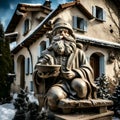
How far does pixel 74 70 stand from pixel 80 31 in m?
9.80

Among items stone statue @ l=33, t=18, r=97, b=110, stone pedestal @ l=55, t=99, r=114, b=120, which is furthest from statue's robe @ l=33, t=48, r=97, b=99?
stone pedestal @ l=55, t=99, r=114, b=120

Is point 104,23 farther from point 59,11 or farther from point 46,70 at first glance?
point 46,70

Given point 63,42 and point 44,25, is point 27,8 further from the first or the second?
point 63,42

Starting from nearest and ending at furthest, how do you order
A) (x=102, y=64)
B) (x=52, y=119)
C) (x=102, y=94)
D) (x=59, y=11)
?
(x=52, y=119)
(x=102, y=94)
(x=59, y=11)
(x=102, y=64)

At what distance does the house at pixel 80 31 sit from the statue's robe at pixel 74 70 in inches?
292

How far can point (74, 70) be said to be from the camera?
3904 millimetres

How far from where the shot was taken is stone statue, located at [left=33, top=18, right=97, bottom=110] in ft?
12.1

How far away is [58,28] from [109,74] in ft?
32.7

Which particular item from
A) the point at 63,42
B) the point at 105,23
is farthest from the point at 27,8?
the point at 63,42

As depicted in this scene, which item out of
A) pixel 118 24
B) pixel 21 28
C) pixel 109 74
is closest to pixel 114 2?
pixel 118 24

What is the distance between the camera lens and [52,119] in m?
3.63

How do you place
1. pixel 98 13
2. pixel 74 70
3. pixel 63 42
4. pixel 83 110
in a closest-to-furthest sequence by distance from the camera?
pixel 83 110, pixel 74 70, pixel 63 42, pixel 98 13

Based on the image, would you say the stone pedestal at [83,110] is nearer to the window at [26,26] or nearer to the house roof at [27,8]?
the house roof at [27,8]

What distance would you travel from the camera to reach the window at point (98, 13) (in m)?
14.8
